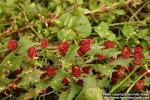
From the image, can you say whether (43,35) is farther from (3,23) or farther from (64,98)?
(64,98)

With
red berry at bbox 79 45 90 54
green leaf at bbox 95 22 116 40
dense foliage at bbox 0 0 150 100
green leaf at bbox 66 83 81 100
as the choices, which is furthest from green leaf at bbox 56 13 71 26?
green leaf at bbox 66 83 81 100

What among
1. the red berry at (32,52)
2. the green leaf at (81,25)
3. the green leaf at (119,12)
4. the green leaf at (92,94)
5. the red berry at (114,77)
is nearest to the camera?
the green leaf at (92,94)

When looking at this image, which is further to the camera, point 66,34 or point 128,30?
point 128,30

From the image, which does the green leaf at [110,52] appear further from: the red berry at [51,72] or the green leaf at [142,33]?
the green leaf at [142,33]

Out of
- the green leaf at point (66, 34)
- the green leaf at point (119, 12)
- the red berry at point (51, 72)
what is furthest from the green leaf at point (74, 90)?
the green leaf at point (119, 12)

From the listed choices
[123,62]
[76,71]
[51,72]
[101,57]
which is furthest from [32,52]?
[123,62]

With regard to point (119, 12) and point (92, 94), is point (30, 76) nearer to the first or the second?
point (92, 94)

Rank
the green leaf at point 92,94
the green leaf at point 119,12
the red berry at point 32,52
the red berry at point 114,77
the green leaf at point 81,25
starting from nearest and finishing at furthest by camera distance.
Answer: the green leaf at point 92,94 < the red berry at point 32,52 < the red berry at point 114,77 < the green leaf at point 81,25 < the green leaf at point 119,12

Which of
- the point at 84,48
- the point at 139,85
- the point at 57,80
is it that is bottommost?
the point at 139,85
